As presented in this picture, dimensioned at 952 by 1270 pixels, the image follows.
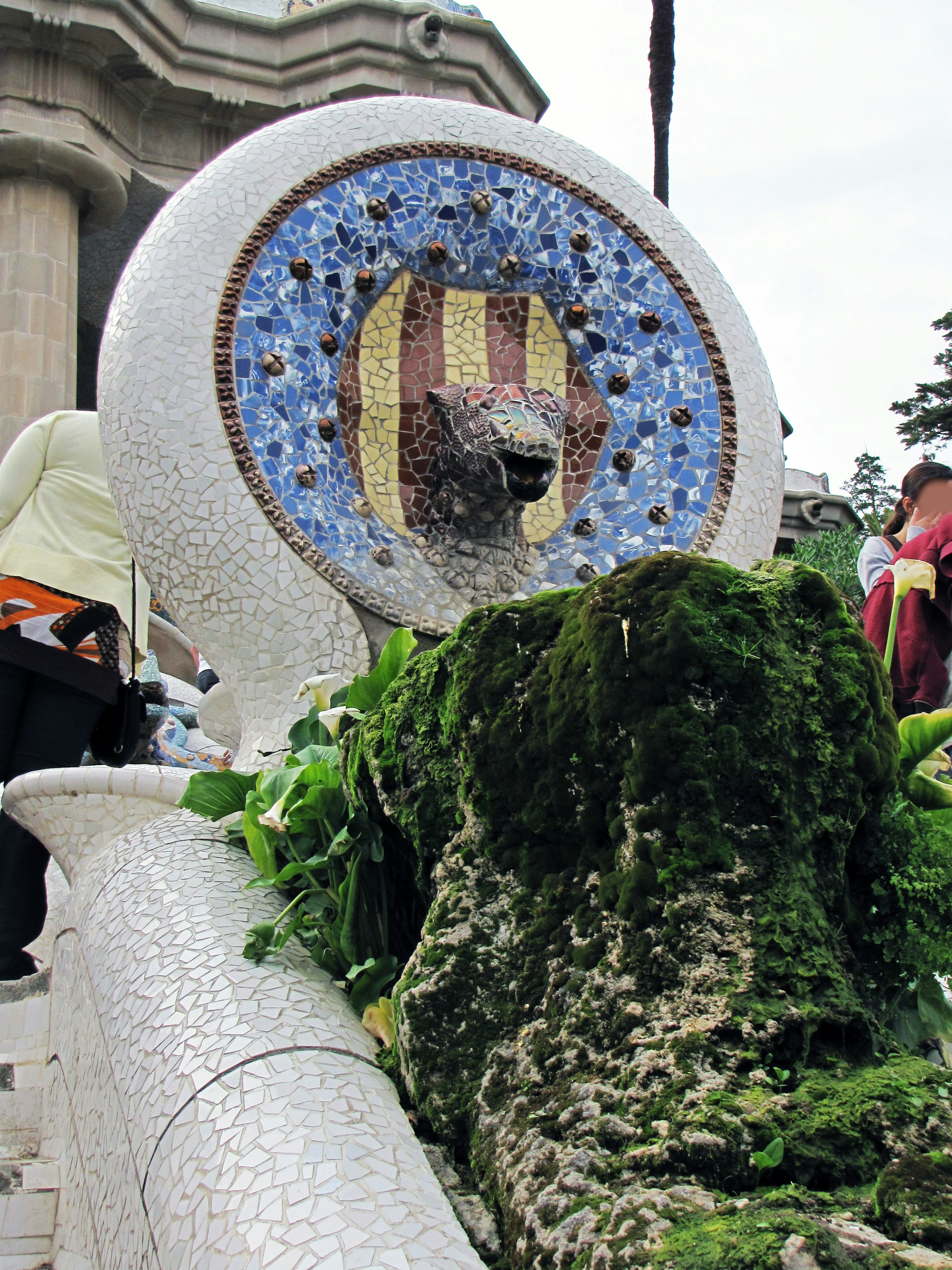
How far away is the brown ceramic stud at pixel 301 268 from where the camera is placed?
3764mm

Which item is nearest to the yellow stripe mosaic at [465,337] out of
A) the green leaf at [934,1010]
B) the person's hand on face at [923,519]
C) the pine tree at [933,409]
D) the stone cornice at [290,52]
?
the person's hand on face at [923,519]

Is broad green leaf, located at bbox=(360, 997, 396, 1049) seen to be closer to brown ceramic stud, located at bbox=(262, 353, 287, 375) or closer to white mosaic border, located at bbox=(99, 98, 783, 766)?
white mosaic border, located at bbox=(99, 98, 783, 766)

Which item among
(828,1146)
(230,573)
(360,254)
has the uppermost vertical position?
(360,254)

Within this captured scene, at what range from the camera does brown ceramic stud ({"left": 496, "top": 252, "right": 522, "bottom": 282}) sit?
13.2ft

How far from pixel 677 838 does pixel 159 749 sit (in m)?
5.07

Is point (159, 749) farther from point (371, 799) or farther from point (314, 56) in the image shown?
point (314, 56)

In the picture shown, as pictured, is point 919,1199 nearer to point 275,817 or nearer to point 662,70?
point 275,817

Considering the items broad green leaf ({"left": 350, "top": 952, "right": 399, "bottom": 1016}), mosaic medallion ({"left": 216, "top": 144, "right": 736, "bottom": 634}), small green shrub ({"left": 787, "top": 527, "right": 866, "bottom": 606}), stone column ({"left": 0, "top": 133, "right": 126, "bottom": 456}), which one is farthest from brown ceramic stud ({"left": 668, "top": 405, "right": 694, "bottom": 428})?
stone column ({"left": 0, "top": 133, "right": 126, "bottom": 456})

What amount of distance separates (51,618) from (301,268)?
4.60 ft

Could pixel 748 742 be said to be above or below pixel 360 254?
below

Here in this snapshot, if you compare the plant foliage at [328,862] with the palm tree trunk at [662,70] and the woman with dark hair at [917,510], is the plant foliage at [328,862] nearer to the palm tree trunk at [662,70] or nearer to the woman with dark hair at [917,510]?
the woman with dark hair at [917,510]

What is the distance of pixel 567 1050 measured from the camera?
1.82 m

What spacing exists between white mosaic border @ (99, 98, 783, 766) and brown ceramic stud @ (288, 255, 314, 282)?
148mm

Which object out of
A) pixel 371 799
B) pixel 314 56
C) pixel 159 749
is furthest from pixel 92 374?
pixel 371 799
